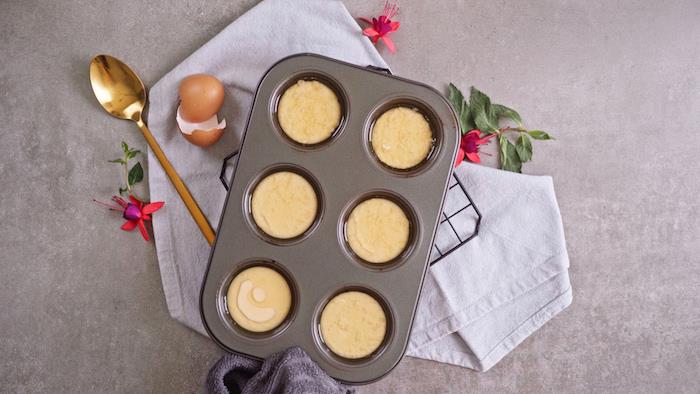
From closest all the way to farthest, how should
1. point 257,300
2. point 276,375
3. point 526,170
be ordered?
point 276,375
point 257,300
point 526,170

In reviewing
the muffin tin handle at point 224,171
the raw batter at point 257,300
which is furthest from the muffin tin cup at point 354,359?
the muffin tin handle at point 224,171

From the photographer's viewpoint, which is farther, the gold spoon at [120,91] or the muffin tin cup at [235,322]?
the gold spoon at [120,91]

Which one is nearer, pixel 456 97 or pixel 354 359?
pixel 354 359

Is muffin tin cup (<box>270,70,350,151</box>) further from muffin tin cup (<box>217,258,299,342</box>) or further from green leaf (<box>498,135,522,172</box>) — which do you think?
green leaf (<box>498,135,522,172</box>)

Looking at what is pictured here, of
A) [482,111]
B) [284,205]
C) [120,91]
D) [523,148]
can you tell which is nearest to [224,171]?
[284,205]

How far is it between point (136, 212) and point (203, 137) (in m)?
0.37

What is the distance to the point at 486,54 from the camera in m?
2.15

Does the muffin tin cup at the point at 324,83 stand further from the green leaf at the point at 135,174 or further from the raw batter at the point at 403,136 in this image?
the green leaf at the point at 135,174

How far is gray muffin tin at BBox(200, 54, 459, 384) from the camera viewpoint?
162cm

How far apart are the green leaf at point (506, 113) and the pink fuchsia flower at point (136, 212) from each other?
131cm

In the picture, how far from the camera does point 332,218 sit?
165cm

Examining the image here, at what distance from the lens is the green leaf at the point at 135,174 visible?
6.72 feet

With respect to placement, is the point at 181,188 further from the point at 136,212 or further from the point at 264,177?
the point at 264,177

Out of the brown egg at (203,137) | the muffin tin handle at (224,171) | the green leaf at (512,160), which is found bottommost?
the muffin tin handle at (224,171)
